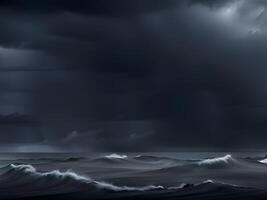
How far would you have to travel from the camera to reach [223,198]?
4150 centimetres

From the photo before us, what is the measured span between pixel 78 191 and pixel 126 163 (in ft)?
85.8

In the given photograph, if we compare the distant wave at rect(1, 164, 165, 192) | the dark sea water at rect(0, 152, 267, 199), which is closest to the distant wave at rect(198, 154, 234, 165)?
the dark sea water at rect(0, 152, 267, 199)

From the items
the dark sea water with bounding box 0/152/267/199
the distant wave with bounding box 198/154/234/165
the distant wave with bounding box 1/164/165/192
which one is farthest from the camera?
the distant wave with bounding box 198/154/234/165

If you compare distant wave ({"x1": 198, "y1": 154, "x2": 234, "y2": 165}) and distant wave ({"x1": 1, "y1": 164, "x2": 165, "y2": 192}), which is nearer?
distant wave ({"x1": 1, "y1": 164, "x2": 165, "y2": 192})

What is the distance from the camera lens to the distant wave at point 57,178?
4756 cm

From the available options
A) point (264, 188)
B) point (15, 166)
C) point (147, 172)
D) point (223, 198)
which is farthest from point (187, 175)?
point (15, 166)

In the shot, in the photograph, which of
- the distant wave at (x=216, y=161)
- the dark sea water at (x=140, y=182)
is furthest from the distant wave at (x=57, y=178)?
the distant wave at (x=216, y=161)

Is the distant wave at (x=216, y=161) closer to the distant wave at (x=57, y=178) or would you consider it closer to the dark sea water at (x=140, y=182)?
the dark sea water at (x=140, y=182)

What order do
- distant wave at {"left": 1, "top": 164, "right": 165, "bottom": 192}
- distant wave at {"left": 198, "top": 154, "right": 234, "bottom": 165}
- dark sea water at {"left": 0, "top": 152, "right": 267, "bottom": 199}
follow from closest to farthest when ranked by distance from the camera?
dark sea water at {"left": 0, "top": 152, "right": 267, "bottom": 199}, distant wave at {"left": 1, "top": 164, "right": 165, "bottom": 192}, distant wave at {"left": 198, "top": 154, "right": 234, "bottom": 165}

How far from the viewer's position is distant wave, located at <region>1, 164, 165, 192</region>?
47.6 meters

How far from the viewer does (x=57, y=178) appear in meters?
54.4

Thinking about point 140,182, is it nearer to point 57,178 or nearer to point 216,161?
point 57,178

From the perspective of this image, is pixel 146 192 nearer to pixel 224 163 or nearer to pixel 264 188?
pixel 264 188

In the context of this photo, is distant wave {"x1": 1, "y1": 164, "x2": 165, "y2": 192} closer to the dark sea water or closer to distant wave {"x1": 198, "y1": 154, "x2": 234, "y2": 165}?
the dark sea water
